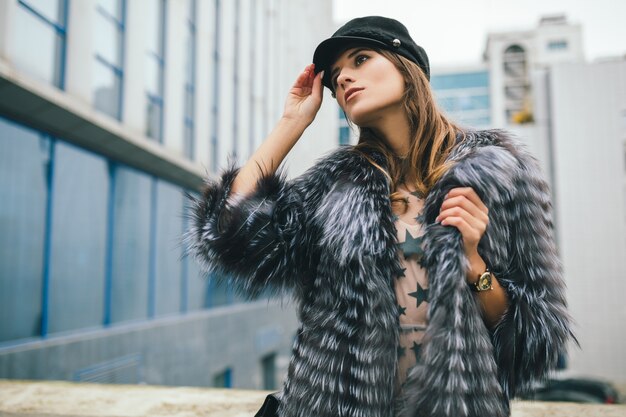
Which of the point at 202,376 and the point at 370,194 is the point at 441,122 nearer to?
the point at 370,194

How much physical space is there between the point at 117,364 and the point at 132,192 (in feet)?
10.5

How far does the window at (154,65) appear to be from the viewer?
33.3 ft

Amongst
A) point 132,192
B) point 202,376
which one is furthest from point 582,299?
point 132,192

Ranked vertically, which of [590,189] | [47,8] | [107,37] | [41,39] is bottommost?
[590,189]

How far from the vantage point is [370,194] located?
147 centimetres

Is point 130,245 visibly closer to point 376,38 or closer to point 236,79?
point 236,79

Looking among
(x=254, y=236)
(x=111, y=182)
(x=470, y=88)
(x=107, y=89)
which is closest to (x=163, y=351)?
(x=111, y=182)

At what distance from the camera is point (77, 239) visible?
26.2 feet

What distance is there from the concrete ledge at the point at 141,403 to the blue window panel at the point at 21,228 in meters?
4.31

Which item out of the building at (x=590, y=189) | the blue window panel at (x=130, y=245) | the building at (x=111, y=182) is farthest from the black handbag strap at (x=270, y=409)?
the building at (x=590, y=189)

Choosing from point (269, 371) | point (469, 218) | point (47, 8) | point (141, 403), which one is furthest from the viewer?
point (269, 371)

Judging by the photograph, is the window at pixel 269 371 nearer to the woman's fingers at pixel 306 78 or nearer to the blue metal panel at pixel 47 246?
the blue metal panel at pixel 47 246

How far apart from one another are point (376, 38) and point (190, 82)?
38.1 feet

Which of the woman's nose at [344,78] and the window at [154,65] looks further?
the window at [154,65]
